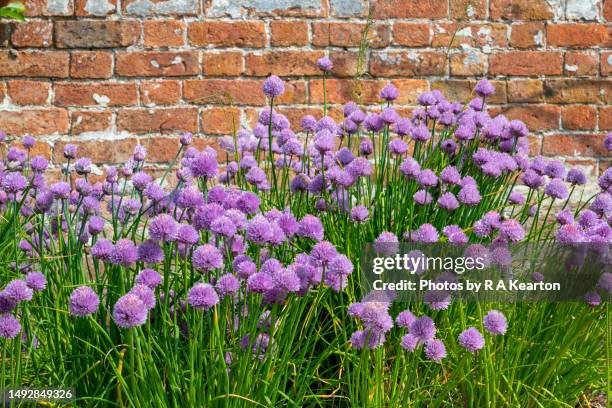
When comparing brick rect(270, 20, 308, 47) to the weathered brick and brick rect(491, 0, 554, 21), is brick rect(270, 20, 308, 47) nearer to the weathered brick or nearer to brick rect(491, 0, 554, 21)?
the weathered brick

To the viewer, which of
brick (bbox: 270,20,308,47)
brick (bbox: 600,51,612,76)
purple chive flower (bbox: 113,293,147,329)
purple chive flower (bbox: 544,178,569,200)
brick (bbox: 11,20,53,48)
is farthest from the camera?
brick (bbox: 600,51,612,76)

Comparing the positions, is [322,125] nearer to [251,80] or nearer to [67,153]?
[67,153]

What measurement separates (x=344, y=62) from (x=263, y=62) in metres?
0.34

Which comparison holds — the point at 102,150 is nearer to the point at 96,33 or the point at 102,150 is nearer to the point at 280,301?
the point at 96,33

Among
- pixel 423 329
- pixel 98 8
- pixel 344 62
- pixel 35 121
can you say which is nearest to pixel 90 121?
pixel 35 121

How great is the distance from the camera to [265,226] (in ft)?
4.61

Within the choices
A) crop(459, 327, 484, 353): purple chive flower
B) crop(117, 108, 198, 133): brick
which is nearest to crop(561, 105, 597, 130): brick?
crop(117, 108, 198, 133): brick

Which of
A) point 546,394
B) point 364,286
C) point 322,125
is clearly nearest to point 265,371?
point 364,286

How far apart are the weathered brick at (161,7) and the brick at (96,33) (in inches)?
2.1

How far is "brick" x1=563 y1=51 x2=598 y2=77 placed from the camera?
11.3 ft

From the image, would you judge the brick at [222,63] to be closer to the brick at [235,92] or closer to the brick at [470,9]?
the brick at [235,92]

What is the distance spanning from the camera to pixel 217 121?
10.7ft

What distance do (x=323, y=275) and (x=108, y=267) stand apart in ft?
2.06

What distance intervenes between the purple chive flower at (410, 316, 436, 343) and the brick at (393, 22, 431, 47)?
2.16 m
